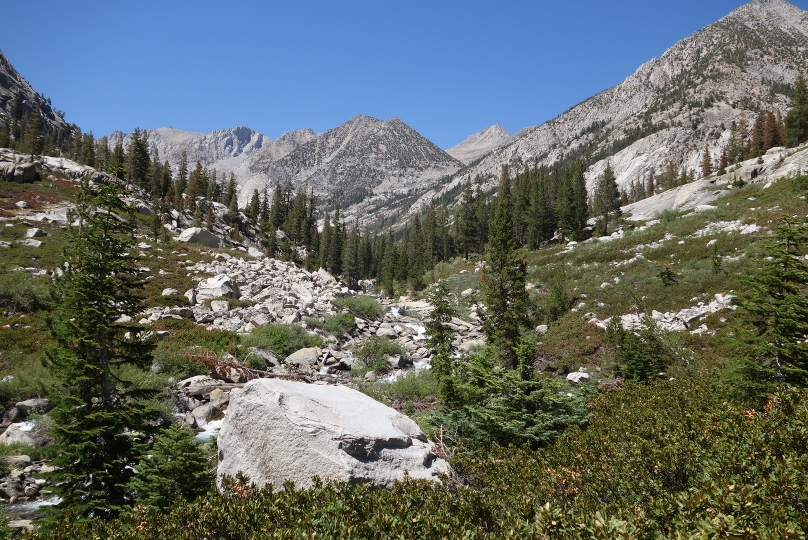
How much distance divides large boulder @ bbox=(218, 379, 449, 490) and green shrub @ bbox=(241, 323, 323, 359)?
14815 millimetres

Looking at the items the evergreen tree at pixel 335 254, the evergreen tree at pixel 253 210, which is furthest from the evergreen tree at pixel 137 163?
the evergreen tree at pixel 335 254

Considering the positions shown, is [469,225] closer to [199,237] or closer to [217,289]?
[199,237]

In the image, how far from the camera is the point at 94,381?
9.21 m

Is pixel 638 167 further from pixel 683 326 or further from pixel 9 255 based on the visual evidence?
pixel 9 255

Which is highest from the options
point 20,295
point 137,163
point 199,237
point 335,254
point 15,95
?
point 15,95

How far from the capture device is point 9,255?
1180 inches

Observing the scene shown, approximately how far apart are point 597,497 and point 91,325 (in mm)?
10922

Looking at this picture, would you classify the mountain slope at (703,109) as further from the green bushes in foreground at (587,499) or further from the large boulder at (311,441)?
the large boulder at (311,441)

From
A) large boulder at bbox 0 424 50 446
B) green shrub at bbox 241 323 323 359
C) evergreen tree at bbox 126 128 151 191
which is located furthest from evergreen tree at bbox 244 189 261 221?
large boulder at bbox 0 424 50 446

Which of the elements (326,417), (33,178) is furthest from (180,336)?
(33,178)

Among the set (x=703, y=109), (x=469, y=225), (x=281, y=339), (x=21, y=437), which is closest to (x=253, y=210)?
(x=469, y=225)

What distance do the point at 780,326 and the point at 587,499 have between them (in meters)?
7.57

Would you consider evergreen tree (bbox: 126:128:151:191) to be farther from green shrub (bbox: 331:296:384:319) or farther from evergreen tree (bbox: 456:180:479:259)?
evergreen tree (bbox: 456:180:479:259)

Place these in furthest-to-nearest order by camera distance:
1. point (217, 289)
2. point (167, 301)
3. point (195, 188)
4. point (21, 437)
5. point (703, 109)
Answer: point (703, 109) → point (195, 188) → point (217, 289) → point (167, 301) → point (21, 437)
